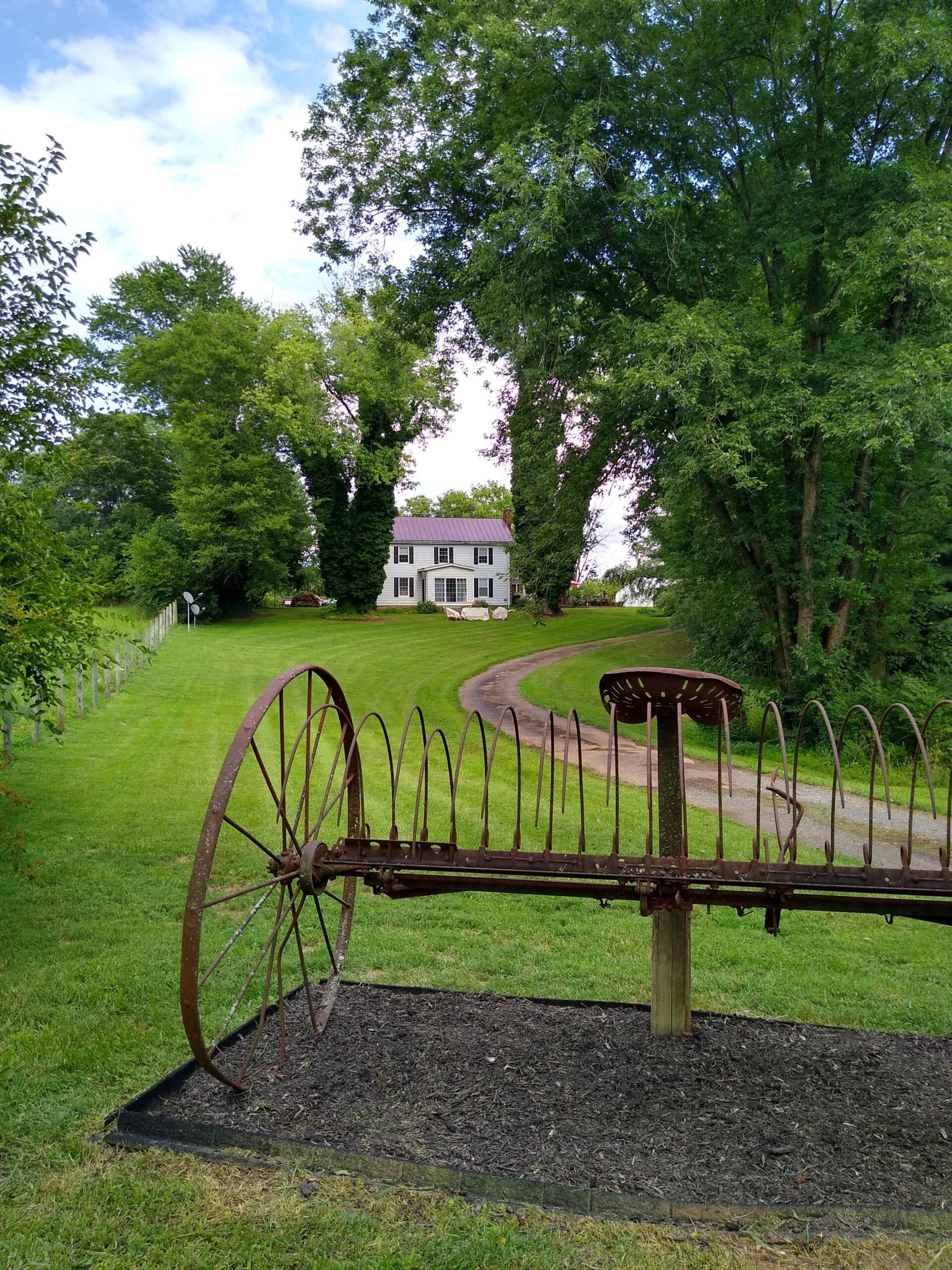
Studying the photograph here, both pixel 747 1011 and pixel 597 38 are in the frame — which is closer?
pixel 747 1011

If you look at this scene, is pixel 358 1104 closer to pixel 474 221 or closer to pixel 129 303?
pixel 474 221

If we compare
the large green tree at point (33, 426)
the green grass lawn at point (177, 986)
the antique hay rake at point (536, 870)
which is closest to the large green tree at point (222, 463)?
the green grass lawn at point (177, 986)

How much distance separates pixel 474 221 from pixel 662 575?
423 inches

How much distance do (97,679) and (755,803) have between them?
40.0 ft

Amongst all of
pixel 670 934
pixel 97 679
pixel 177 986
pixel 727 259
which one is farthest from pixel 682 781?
pixel 97 679

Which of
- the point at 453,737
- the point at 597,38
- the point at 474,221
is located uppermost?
the point at 597,38

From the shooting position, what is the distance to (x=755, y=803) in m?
11.4

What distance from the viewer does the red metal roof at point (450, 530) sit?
57875mm

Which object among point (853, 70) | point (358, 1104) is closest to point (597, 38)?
point (853, 70)

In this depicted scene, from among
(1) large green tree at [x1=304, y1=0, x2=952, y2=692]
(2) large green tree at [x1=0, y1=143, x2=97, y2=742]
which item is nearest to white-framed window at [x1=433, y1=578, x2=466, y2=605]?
(1) large green tree at [x1=304, y1=0, x2=952, y2=692]

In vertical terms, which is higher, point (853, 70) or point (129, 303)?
point (129, 303)

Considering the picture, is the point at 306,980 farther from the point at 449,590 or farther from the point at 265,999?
the point at 449,590

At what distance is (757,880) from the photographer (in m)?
3.60

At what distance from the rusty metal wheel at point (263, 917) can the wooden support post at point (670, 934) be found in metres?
1.49
